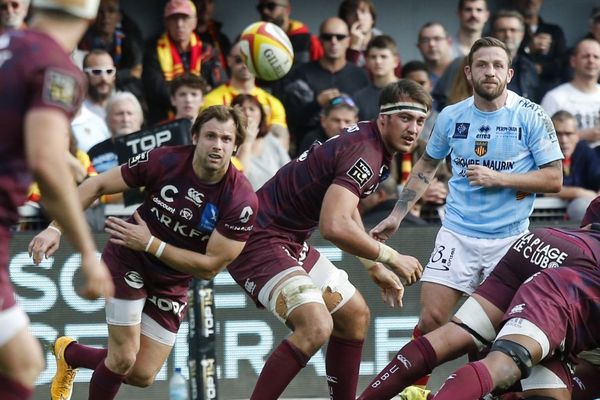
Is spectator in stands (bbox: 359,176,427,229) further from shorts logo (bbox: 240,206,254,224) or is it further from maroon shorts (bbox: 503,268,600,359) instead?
maroon shorts (bbox: 503,268,600,359)

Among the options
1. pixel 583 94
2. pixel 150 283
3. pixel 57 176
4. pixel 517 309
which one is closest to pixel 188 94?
pixel 150 283

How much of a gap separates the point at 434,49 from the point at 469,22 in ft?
1.72

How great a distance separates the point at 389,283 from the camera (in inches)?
303

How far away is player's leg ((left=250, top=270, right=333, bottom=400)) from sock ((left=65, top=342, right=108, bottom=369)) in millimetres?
1327

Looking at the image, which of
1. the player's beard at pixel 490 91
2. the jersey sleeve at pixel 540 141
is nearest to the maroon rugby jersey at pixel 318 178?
the player's beard at pixel 490 91

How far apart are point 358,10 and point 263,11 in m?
0.96

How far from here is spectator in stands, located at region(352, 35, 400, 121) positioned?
37.1 ft

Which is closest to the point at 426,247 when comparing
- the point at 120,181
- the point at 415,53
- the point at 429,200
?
the point at 429,200

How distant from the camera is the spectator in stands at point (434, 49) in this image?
39.6ft

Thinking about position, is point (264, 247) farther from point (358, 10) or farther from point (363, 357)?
point (358, 10)

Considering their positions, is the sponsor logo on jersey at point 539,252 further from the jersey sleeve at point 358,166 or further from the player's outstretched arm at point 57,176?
the player's outstretched arm at point 57,176

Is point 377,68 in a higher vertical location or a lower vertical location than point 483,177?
higher

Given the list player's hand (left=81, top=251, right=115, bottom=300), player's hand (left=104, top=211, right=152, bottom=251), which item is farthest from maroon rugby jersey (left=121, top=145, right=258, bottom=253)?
player's hand (left=81, top=251, right=115, bottom=300)

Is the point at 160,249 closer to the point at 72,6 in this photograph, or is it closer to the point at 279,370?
the point at 279,370
